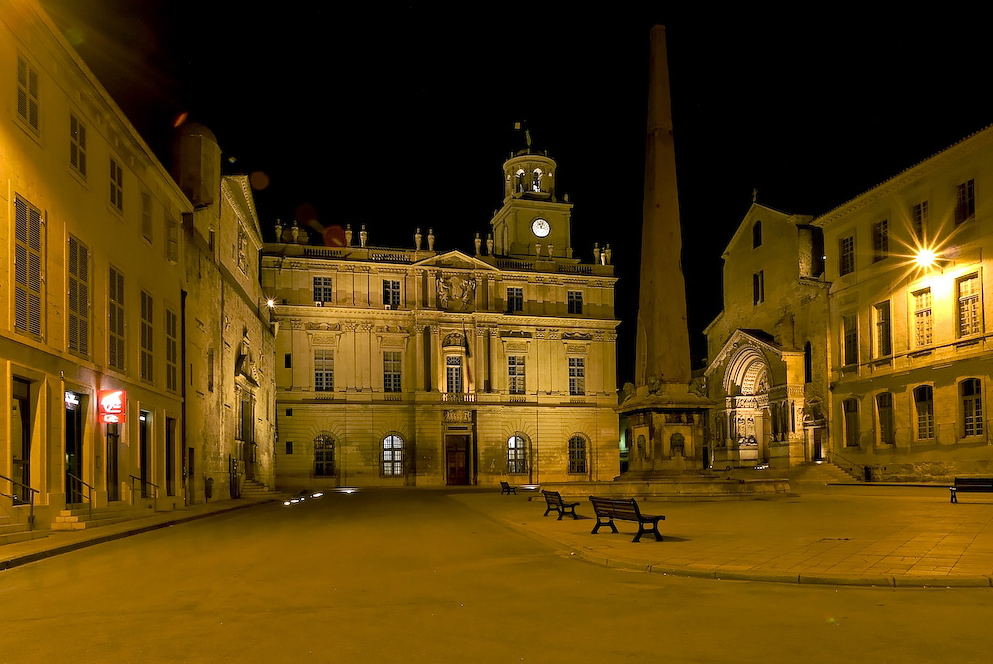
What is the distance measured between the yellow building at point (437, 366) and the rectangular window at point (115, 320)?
32.3 m

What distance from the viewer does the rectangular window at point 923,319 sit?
34844 millimetres

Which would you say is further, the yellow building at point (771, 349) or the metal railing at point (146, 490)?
the yellow building at point (771, 349)

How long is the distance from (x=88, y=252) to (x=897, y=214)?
31.2 meters

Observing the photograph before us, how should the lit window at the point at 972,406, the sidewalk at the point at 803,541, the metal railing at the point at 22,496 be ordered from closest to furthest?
1. the sidewalk at the point at 803,541
2. the metal railing at the point at 22,496
3. the lit window at the point at 972,406

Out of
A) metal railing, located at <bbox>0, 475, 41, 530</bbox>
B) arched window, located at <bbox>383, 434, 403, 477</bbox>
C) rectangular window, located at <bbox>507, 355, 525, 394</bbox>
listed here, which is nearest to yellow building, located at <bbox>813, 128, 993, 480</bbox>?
rectangular window, located at <bbox>507, 355, 525, 394</bbox>

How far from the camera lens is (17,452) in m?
17.5

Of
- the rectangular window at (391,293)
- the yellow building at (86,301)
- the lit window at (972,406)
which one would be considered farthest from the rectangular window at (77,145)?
the rectangular window at (391,293)

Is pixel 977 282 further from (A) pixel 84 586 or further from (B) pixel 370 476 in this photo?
(B) pixel 370 476

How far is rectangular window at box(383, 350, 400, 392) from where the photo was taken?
191 ft

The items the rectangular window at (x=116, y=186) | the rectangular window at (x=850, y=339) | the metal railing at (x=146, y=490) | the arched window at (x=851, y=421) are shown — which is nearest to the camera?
the rectangular window at (x=116, y=186)

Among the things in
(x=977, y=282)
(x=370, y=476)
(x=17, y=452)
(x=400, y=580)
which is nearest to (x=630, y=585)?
(x=400, y=580)

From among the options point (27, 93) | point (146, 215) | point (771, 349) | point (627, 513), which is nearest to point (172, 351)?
point (146, 215)

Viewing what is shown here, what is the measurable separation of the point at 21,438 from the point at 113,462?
5823 millimetres

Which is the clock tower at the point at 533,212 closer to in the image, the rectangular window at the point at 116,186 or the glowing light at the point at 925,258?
the glowing light at the point at 925,258
